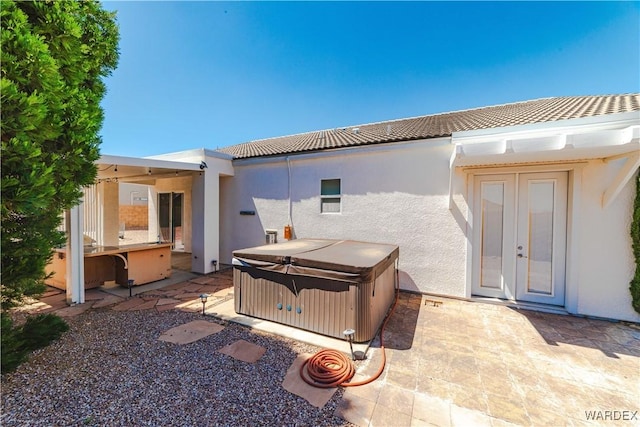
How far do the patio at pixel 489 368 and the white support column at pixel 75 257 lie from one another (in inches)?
12.3

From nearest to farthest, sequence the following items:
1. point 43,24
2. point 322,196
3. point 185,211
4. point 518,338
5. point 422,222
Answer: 1. point 43,24
2. point 518,338
3. point 422,222
4. point 322,196
5. point 185,211

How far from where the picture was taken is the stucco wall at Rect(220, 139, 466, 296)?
6.30 meters

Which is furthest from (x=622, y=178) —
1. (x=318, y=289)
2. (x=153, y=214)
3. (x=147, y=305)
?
(x=153, y=214)

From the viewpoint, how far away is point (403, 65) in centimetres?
1023

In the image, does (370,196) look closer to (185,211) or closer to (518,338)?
(518,338)

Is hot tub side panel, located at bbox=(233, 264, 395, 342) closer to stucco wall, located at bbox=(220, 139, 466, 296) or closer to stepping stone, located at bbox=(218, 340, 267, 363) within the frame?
stepping stone, located at bbox=(218, 340, 267, 363)

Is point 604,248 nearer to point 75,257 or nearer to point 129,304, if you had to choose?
point 129,304

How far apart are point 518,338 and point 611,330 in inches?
83.0

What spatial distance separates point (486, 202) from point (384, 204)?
102 inches

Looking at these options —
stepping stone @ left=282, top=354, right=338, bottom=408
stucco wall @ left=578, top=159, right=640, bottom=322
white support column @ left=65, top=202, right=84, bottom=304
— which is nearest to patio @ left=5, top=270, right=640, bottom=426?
stepping stone @ left=282, top=354, right=338, bottom=408

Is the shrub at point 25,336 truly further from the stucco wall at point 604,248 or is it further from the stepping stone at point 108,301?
the stucco wall at point 604,248

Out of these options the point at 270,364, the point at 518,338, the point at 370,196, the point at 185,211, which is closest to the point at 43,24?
the point at 270,364

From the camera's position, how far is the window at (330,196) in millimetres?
7777

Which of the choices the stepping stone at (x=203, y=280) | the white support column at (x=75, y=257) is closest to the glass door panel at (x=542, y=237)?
the stepping stone at (x=203, y=280)
